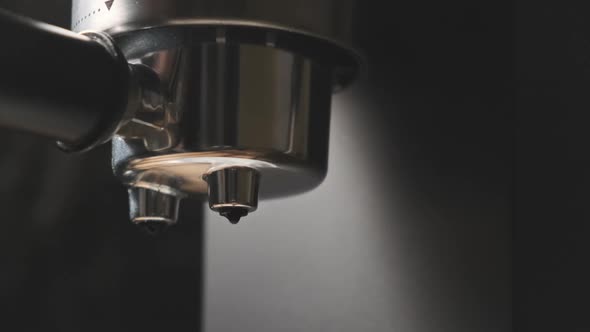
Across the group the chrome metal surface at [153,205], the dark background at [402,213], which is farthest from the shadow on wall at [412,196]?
the chrome metal surface at [153,205]

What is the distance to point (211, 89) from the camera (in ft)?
1.18

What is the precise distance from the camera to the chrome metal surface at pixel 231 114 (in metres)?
0.36

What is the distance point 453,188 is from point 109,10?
195 mm

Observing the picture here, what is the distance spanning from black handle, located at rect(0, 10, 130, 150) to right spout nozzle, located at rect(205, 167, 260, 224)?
0.06m

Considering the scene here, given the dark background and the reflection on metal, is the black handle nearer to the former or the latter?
the reflection on metal

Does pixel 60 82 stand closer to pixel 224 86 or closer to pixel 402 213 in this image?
pixel 224 86

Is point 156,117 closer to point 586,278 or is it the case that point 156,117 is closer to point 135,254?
point 586,278

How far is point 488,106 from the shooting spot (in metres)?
0.40

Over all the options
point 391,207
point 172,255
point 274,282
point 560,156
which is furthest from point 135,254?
point 560,156

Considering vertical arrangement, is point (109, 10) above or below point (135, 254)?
above

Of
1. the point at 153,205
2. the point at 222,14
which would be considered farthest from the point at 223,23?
the point at 153,205

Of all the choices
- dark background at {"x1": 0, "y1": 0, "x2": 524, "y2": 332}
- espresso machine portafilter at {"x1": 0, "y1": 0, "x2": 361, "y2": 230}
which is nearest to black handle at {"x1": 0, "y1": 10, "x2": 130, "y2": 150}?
espresso machine portafilter at {"x1": 0, "y1": 0, "x2": 361, "y2": 230}

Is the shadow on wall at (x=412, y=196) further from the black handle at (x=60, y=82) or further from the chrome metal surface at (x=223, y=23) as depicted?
the black handle at (x=60, y=82)

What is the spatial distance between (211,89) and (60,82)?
0.24ft
